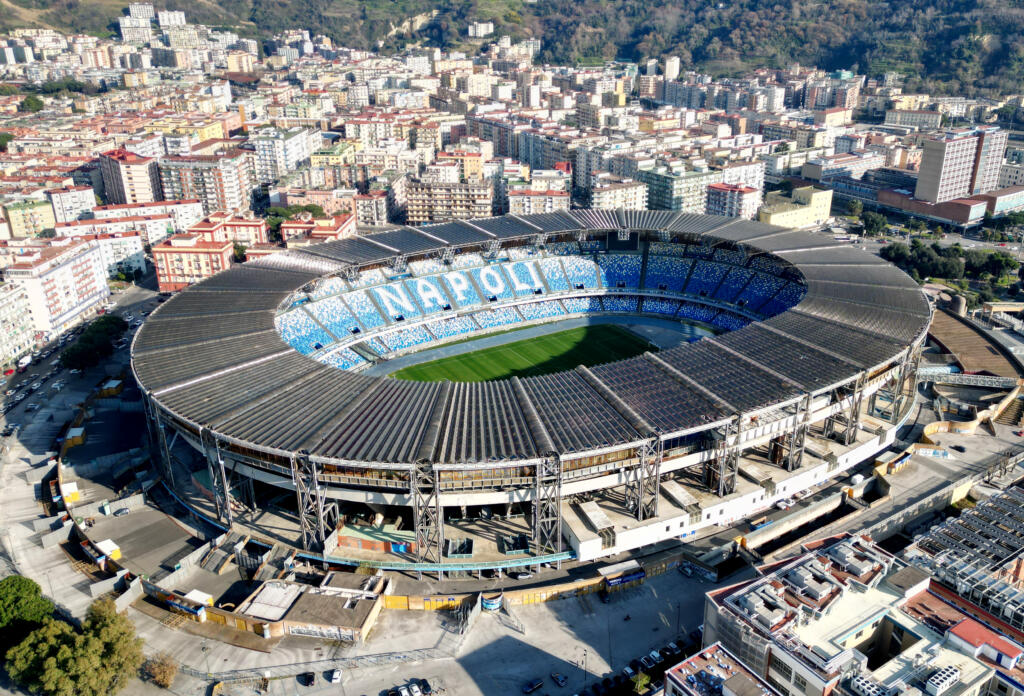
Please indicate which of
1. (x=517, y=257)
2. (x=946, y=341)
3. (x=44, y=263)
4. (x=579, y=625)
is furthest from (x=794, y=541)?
(x=44, y=263)

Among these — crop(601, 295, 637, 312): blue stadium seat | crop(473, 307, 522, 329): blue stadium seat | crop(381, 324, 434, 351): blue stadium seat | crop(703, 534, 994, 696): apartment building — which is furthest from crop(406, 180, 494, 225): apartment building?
crop(703, 534, 994, 696): apartment building

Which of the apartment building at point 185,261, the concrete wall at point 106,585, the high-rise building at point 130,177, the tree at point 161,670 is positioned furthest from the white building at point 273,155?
the tree at point 161,670

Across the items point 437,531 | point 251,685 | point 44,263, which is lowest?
point 251,685

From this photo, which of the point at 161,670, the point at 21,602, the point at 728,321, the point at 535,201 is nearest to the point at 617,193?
the point at 535,201

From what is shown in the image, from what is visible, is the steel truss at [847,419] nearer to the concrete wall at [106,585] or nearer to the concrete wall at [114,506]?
the concrete wall at [106,585]

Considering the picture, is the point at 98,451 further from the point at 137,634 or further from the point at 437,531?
the point at 437,531
